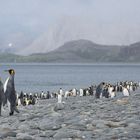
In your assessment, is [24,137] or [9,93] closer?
[24,137]

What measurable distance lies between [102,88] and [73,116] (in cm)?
1741

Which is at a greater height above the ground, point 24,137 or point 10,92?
point 10,92

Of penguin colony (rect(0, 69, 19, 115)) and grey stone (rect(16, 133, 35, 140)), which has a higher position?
penguin colony (rect(0, 69, 19, 115))

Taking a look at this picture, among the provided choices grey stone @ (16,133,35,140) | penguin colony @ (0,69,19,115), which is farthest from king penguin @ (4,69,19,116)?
grey stone @ (16,133,35,140)

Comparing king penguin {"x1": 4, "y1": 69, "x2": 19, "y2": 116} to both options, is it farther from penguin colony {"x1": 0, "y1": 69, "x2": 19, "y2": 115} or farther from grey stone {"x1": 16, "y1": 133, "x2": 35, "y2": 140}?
grey stone {"x1": 16, "y1": 133, "x2": 35, "y2": 140}

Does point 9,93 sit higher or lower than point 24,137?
higher

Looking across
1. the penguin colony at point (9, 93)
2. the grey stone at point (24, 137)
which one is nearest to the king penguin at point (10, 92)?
the penguin colony at point (9, 93)

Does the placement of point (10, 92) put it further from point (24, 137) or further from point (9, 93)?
point (24, 137)

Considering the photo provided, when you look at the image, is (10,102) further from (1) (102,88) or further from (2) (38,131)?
(1) (102,88)

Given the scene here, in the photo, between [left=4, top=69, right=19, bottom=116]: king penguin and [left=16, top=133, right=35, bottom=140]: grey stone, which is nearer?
[left=16, top=133, right=35, bottom=140]: grey stone

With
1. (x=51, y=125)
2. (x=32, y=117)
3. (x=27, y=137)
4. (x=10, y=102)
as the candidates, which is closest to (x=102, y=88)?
(x=10, y=102)

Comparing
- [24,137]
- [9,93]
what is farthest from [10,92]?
[24,137]

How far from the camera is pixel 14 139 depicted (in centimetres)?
864

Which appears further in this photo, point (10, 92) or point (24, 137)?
point (10, 92)
